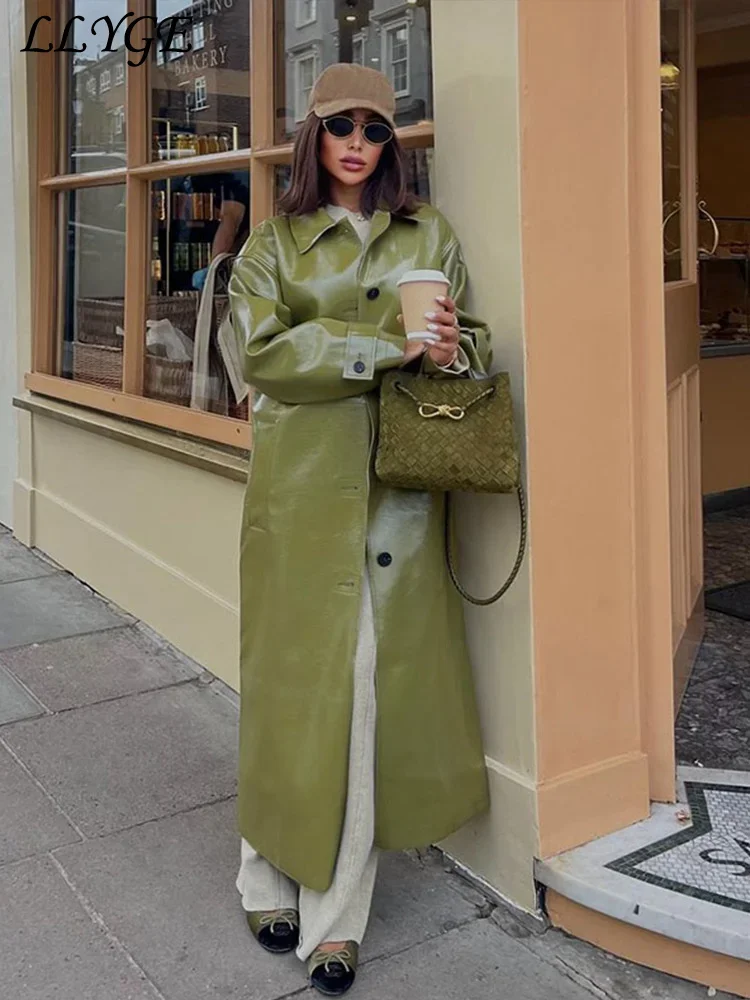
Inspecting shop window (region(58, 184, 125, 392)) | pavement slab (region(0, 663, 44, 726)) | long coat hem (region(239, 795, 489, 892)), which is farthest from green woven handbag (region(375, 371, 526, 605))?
shop window (region(58, 184, 125, 392))

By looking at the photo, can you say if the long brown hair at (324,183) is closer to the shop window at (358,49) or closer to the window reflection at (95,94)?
the shop window at (358,49)

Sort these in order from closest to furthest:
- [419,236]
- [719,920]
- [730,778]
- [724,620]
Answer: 1. [719,920]
2. [419,236]
3. [730,778]
4. [724,620]

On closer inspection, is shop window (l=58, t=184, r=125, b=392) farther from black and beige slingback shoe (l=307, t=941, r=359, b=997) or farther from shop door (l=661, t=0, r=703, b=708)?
black and beige slingback shoe (l=307, t=941, r=359, b=997)

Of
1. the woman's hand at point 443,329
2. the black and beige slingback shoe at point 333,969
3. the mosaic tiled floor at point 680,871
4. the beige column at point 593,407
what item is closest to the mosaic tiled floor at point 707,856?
the mosaic tiled floor at point 680,871

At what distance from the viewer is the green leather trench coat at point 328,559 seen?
7.90 feet

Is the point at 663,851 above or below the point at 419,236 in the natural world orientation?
below

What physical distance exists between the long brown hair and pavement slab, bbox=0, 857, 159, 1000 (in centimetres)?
175

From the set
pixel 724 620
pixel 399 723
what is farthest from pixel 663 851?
pixel 724 620

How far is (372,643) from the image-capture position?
244 cm

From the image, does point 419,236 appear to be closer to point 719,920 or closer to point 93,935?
point 719,920

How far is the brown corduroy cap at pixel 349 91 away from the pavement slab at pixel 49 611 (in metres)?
2.95

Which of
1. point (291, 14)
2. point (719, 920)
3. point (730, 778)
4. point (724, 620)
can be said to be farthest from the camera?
point (724, 620)

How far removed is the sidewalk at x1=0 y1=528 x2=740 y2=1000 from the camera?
2426 mm

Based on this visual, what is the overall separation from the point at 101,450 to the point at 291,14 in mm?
2236
